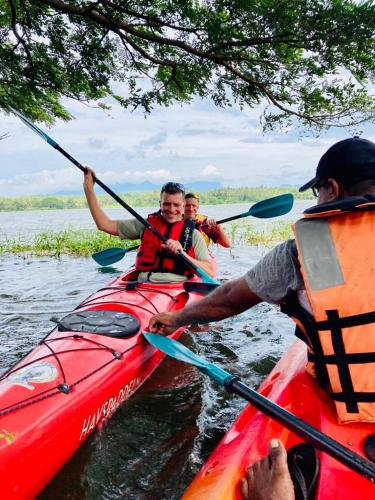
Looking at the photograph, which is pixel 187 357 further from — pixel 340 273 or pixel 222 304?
pixel 340 273

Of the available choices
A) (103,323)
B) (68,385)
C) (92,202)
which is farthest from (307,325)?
(92,202)

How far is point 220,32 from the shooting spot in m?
3.89

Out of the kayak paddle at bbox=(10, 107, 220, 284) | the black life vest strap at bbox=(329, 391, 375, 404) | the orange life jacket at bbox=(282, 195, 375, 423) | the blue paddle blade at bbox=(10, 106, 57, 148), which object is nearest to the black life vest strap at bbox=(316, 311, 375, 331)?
the orange life jacket at bbox=(282, 195, 375, 423)

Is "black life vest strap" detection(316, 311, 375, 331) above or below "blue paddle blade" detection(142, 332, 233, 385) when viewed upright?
above

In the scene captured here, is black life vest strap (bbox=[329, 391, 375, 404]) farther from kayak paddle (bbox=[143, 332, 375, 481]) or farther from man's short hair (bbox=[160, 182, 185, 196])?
man's short hair (bbox=[160, 182, 185, 196])

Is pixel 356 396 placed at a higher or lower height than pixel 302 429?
higher

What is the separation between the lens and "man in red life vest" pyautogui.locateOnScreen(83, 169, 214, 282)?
426cm

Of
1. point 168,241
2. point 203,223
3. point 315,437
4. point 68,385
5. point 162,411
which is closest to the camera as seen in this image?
point 315,437

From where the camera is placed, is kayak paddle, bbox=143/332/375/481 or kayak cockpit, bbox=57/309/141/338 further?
kayak cockpit, bbox=57/309/141/338

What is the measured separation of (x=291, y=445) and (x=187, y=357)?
0.98 m

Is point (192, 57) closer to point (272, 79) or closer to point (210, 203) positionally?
point (272, 79)

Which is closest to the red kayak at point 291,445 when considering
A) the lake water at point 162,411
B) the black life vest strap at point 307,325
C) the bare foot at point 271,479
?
the bare foot at point 271,479

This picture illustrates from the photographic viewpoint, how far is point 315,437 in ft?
4.72

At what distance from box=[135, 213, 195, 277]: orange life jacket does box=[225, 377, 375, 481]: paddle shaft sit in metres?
2.58
